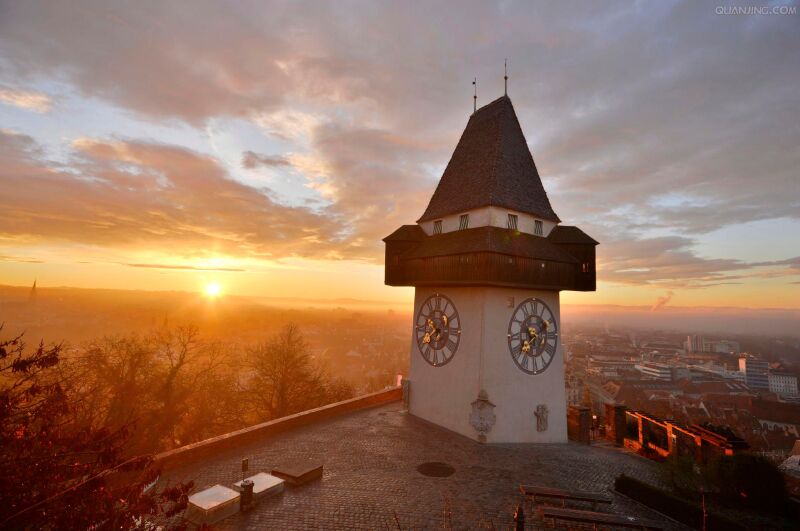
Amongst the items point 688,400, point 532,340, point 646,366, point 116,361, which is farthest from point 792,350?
point 116,361

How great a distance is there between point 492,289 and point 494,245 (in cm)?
192

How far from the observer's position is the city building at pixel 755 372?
102 m

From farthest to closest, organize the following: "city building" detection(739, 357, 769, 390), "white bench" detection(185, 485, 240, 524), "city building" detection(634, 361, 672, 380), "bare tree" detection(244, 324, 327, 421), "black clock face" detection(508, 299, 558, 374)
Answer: "city building" detection(739, 357, 769, 390) → "city building" detection(634, 361, 672, 380) → "bare tree" detection(244, 324, 327, 421) → "black clock face" detection(508, 299, 558, 374) → "white bench" detection(185, 485, 240, 524)

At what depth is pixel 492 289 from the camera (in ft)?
50.6

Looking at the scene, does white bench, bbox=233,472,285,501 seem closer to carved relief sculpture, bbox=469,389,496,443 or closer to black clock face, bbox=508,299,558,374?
carved relief sculpture, bbox=469,389,496,443

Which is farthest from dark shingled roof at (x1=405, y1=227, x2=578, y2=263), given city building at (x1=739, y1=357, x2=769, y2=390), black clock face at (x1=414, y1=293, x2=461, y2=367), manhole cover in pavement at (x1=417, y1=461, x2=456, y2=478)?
city building at (x1=739, y1=357, x2=769, y2=390)

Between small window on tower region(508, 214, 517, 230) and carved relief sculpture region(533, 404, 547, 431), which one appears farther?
small window on tower region(508, 214, 517, 230)

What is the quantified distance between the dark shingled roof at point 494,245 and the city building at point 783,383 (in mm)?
121311

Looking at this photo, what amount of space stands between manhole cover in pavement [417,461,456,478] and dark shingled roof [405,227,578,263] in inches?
305

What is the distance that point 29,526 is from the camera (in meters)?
4.54

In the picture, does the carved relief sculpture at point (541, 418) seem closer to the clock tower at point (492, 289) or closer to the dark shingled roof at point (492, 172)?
the clock tower at point (492, 289)

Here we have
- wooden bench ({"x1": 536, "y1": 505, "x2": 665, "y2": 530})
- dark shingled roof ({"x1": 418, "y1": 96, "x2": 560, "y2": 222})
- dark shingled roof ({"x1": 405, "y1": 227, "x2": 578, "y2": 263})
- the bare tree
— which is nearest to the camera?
wooden bench ({"x1": 536, "y1": 505, "x2": 665, "y2": 530})

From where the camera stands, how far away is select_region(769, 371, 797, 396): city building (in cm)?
9494

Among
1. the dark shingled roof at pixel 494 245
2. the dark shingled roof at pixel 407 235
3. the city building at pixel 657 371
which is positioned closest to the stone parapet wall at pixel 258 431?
the dark shingled roof at pixel 494 245
